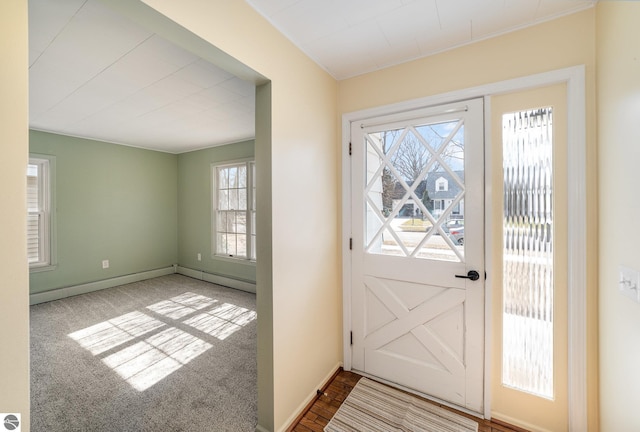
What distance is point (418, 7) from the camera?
1467mm

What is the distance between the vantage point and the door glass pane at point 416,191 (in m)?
1.87

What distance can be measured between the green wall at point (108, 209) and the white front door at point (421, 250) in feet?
14.5

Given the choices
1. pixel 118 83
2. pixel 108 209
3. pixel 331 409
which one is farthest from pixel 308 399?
pixel 108 209

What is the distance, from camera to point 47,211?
385 cm

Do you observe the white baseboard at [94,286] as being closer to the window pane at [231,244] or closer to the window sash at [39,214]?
the window sash at [39,214]

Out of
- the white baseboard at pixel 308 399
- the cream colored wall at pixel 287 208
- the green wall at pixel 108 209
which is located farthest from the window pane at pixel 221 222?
the white baseboard at pixel 308 399

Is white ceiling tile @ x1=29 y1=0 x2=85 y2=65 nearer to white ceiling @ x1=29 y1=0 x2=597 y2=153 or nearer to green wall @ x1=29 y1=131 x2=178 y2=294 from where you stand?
white ceiling @ x1=29 y1=0 x2=597 y2=153

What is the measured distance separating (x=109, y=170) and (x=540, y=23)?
5.68 m

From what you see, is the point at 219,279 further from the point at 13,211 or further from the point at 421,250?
the point at 13,211

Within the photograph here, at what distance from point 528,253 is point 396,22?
1.66 m

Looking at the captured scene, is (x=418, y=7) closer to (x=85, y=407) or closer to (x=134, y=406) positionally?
(x=134, y=406)

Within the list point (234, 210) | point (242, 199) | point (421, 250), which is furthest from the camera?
point (234, 210)

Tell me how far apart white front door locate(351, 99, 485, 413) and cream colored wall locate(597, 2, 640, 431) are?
22.3 inches

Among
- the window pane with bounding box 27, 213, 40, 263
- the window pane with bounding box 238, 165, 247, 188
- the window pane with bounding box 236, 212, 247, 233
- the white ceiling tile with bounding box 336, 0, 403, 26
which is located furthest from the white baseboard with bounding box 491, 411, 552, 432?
the window pane with bounding box 27, 213, 40, 263
